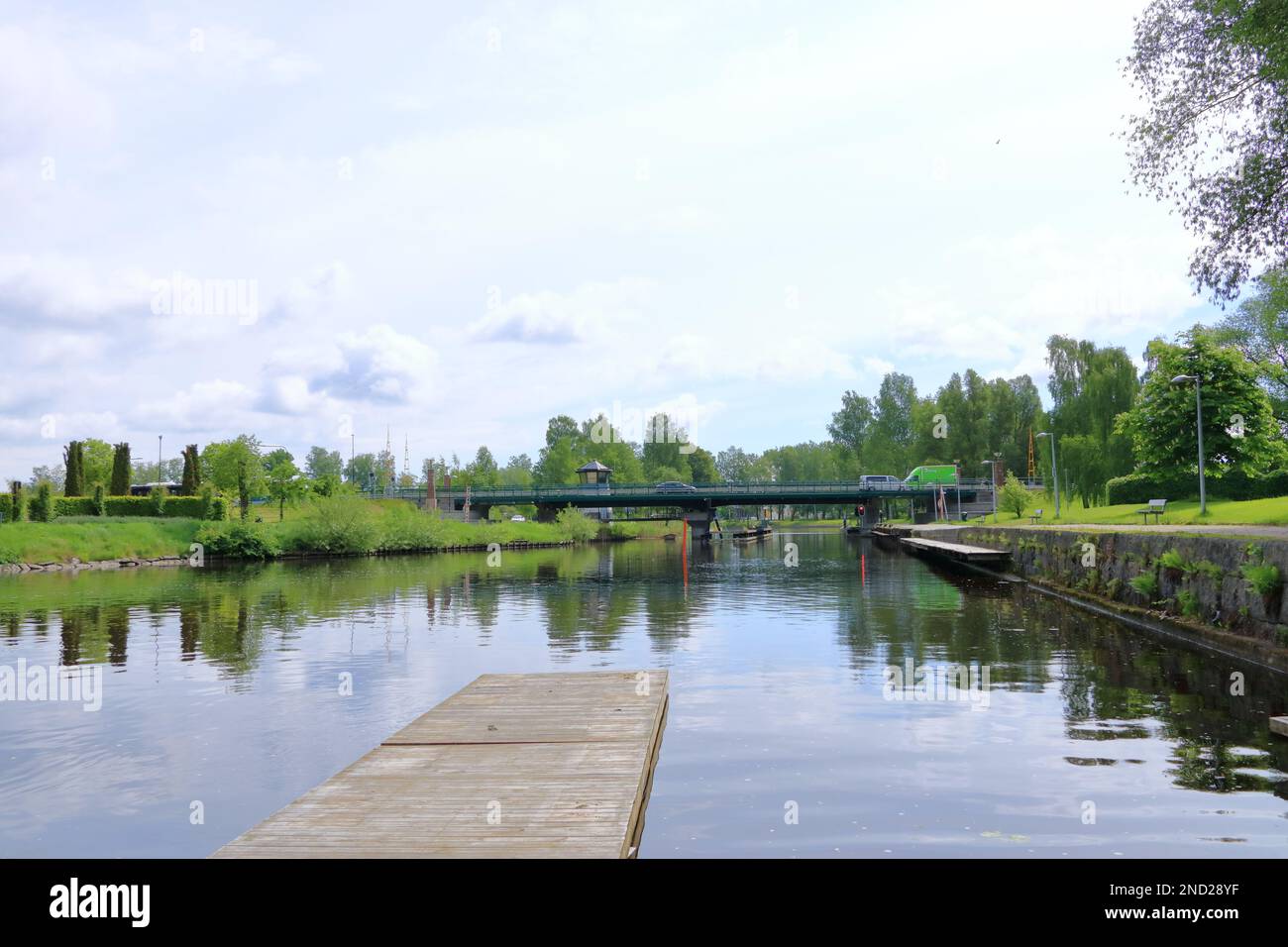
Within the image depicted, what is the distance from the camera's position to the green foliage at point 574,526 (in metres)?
103

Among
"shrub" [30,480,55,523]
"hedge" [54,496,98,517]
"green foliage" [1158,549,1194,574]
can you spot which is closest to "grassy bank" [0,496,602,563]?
"shrub" [30,480,55,523]

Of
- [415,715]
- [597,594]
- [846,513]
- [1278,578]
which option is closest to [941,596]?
[597,594]

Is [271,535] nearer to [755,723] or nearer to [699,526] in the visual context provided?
[755,723]

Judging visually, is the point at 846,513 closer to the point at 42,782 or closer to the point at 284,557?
the point at 284,557

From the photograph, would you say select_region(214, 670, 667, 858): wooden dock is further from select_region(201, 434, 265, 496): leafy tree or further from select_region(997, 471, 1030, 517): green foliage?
select_region(201, 434, 265, 496): leafy tree

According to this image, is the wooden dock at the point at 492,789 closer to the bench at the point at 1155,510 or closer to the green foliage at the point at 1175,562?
the green foliage at the point at 1175,562

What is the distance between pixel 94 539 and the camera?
197 ft

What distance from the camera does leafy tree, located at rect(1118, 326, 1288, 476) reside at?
52344 millimetres

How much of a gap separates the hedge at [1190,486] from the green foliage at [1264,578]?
3676cm

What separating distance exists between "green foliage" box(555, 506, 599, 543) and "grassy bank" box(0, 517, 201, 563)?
4075 centimetres

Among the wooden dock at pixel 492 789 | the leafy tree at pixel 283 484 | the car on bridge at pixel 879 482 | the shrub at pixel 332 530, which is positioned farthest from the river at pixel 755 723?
the car on bridge at pixel 879 482
